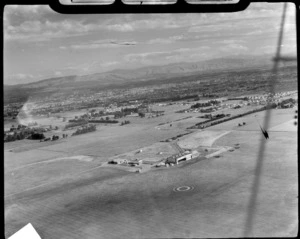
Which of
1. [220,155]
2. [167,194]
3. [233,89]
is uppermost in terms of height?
[233,89]

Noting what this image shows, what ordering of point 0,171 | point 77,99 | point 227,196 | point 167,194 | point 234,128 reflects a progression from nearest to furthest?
point 0,171
point 77,99
point 227,196
point 167,194
point 234,128

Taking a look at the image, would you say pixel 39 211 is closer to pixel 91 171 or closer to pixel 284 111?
pixel 91 171

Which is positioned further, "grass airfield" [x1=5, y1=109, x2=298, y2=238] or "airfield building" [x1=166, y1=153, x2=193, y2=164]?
"airfield building" [x1=166, y1=153, x2=193, y2=164]

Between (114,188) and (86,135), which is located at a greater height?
(86,135)

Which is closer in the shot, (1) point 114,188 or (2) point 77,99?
(2) point 77,99

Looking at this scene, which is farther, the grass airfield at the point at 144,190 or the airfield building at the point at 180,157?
the airfield building at the point at 180,157

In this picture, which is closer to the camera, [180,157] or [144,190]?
[144,190]

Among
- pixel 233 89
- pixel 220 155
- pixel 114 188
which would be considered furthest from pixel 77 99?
pixel 220 155

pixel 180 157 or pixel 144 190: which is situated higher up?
pixel 180 157
